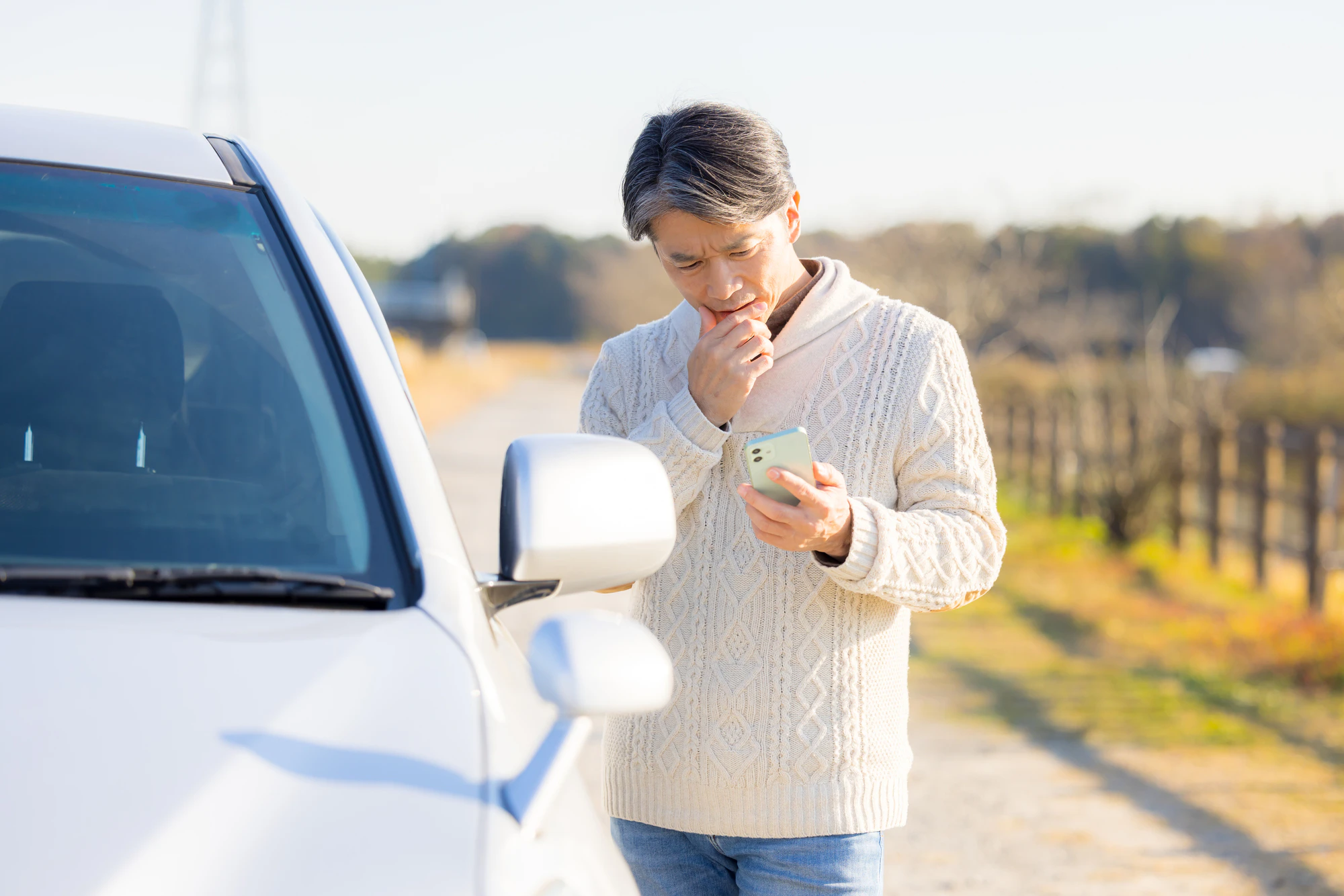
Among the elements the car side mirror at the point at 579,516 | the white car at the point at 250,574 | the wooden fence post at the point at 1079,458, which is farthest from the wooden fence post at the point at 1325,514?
the white car at the point at 250,574

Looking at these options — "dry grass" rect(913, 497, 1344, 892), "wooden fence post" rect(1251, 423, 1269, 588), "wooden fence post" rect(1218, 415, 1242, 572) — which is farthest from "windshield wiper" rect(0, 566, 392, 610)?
"wooden fence post" rect(1218, 415, 1242, 572)

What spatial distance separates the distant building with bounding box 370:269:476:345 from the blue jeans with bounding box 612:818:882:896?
7858 cm

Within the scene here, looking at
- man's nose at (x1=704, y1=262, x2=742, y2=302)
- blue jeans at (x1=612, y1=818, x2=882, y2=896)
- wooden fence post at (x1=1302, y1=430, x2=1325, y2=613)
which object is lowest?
wooden fence post at (x1=1302, y1=430, x2=1325, y2=613)

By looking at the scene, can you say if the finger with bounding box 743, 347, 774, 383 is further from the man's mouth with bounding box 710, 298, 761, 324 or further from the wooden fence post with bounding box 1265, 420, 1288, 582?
the wooden fence post with bounding box 1265, 420, 1288, 582

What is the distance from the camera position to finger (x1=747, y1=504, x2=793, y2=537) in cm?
176

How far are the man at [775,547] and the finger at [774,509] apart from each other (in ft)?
0.15

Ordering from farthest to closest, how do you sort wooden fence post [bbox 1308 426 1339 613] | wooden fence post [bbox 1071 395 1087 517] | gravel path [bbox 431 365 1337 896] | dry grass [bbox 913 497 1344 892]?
wooden fence post [bbox 1071 395 1087 517] < wooden fence post [bbox 1308 426 1339 613] < dry grass [bbox 913 497 1344 892] < gravel path [bbox 431 365 1337 896]

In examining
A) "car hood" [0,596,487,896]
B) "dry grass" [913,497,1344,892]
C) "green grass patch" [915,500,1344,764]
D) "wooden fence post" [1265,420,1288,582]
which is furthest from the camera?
"wooden fence post" [1265,420,1288,582]

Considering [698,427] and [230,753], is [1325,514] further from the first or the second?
[230,753]

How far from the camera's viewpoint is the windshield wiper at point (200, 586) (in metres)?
1.35

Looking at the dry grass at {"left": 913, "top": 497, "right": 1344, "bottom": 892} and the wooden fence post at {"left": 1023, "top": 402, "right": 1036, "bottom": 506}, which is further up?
the dry grass at {"left": 913, "top": 497, "right": 1344, "bottom": 892}

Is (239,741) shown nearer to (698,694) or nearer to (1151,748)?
(698,694)

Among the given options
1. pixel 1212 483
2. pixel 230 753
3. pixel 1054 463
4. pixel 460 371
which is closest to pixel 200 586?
pixel 230 753

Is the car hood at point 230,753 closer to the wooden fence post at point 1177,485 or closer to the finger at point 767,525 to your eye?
the finger at point 767,525
